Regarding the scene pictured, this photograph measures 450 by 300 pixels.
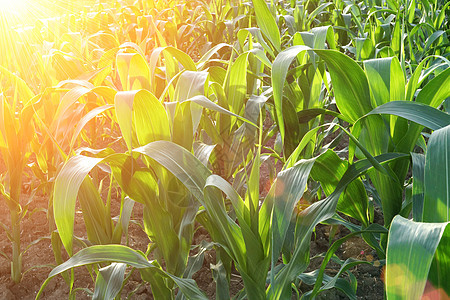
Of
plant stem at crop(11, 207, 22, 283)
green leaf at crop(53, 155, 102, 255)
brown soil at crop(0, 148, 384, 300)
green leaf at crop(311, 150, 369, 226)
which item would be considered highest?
green leaf at crop(53, 155, 102, 255)

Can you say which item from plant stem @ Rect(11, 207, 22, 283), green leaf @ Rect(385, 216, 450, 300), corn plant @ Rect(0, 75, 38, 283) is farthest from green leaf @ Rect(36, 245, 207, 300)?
plant stem @ Rect(11, 207, 22, 283)

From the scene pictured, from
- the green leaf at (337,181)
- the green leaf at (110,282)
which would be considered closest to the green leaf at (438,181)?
the green leaf at (337,181)

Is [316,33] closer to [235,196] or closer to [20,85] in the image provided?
[235,196]

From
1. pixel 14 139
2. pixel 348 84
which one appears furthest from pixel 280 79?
pixel 14 139

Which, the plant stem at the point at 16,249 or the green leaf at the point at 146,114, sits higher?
the green leaf at the point at 146,114

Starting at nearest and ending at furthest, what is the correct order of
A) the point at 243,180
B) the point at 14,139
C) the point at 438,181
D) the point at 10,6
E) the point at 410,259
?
1. the point at 410,259
2. the point at 438,181
3. the point at 243,180
4. the point at 14,139
5. the point at 10,6

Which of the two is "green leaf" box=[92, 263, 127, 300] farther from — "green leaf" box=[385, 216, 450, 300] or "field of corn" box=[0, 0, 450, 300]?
"green leaf" box=[385, 216, 450, 300]

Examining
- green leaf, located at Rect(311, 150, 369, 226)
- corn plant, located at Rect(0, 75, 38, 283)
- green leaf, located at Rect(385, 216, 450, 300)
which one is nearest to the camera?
green leaf, located at Rect(385, 216, 450, 300)

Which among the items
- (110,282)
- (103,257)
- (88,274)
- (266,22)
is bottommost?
(88,274)

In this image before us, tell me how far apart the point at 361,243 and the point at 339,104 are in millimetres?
784

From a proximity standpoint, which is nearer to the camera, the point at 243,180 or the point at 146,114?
the point at 146,114

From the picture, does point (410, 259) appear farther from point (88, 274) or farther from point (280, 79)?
point (88, 274)

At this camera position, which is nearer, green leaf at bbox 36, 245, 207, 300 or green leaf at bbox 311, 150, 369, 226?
green leaf at bbox 36, 245, 207, 300

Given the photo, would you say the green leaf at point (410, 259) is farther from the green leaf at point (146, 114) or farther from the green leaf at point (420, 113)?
the green leaf at point (146, 114)
